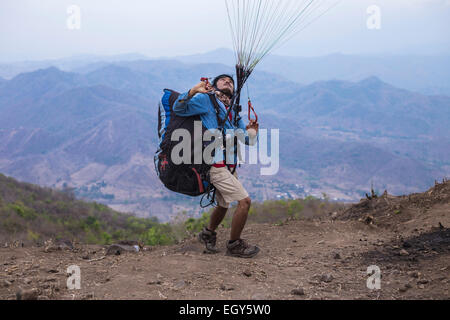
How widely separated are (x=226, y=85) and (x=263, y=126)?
352 feet

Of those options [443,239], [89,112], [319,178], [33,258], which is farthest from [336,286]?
[89,112]

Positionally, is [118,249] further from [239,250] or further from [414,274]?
[414,274]

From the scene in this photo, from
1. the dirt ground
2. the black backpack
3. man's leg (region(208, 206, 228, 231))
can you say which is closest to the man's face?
the black backpack

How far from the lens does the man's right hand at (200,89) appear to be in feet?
15.2

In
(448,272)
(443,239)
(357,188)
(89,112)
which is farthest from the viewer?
(89,112)

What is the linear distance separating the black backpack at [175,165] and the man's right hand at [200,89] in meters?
0.18

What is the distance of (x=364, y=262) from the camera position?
496 centimetres

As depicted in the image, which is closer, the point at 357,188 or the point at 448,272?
the point at 448,272

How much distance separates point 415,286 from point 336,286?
0.76m

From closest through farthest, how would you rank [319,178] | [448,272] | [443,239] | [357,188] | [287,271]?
[448,272]
[287,271]
[443,239]
[357,188]
[319,178]

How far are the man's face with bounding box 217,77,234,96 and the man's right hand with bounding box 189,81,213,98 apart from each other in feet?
1.41

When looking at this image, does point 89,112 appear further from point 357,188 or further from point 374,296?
point 374,296

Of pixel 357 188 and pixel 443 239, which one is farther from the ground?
pixel 443 239

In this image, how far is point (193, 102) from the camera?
4691 millimetres
